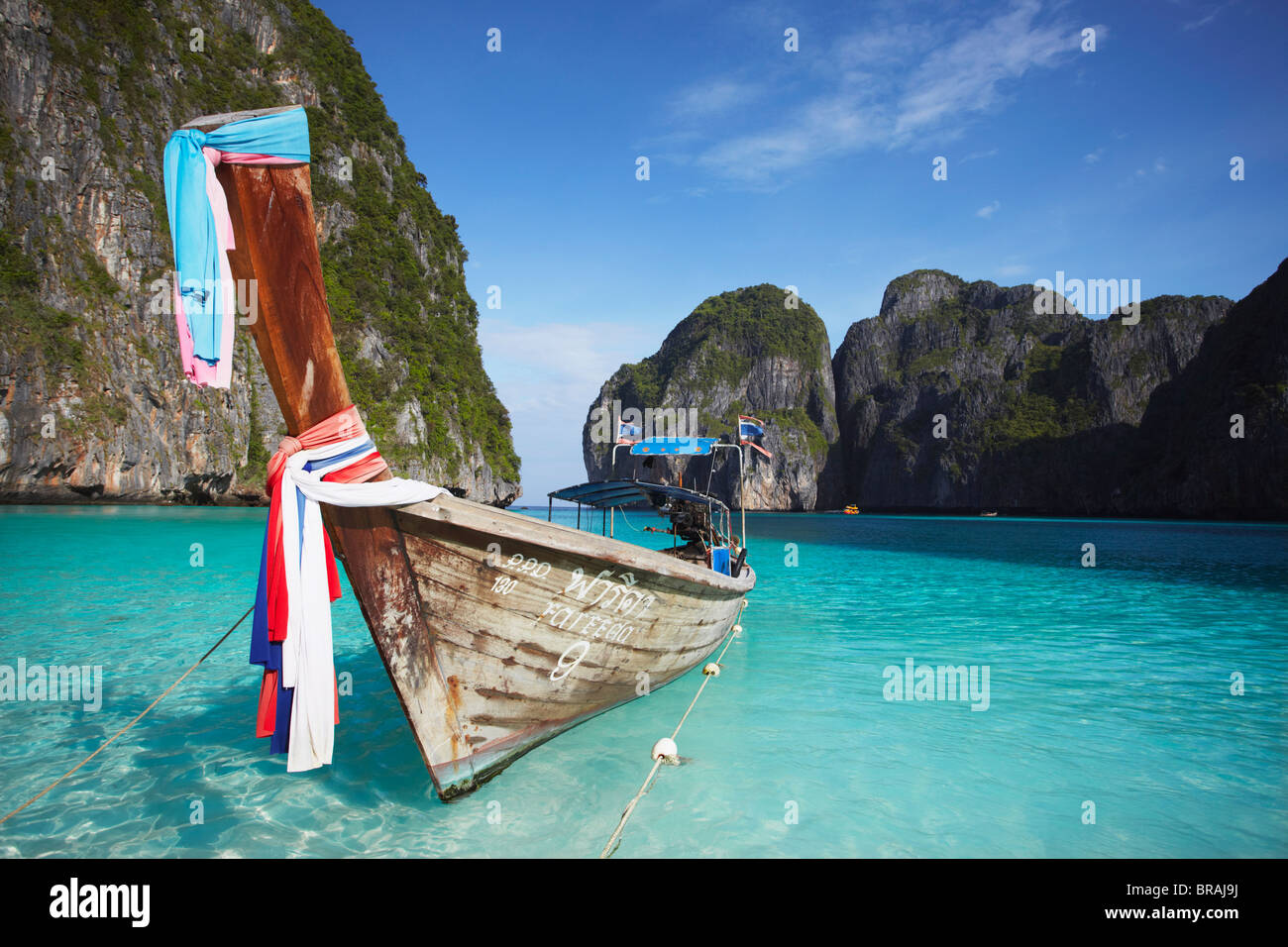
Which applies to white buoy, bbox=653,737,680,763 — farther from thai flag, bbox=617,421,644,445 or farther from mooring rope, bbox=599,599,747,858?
thai flag, bbox=617,421,644,445

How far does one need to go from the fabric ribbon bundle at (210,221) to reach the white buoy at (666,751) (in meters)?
4.05

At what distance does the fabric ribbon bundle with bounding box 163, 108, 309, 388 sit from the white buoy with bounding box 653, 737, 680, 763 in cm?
405

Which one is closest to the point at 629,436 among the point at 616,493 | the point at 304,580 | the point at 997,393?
the point at 616,493

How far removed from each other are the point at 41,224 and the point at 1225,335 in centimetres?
10943

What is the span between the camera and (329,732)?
11.3ft

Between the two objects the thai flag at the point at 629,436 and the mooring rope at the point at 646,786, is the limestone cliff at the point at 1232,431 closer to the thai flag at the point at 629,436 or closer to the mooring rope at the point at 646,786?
Result: the thai flag at the point at 629,436

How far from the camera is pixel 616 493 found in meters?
9.15

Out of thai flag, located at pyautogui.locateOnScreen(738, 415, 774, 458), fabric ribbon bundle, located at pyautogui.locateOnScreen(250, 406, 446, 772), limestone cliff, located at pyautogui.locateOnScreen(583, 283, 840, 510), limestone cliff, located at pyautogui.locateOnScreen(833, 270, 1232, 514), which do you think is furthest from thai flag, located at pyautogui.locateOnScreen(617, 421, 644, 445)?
limestone cliff, located at pyautogui.locateOnScreen(583, 283, 840, 510)

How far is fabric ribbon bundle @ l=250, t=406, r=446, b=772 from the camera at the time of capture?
333 cm

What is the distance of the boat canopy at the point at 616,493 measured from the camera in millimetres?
8406

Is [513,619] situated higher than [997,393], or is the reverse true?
[997,393]

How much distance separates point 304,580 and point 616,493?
19.6 ft

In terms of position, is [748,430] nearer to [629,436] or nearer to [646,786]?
[629,436]
